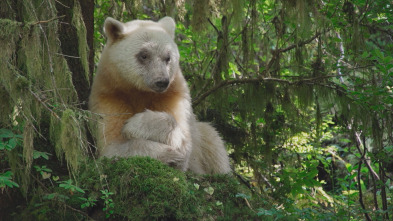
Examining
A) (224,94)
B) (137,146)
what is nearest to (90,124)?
(137,146)

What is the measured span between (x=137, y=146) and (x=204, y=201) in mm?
1267

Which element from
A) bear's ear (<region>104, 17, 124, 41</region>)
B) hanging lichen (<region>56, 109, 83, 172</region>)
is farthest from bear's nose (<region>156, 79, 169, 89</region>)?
hanging lichen (<region>56, 109, 83, 172</region>)

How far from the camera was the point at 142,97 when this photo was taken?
18.9ft

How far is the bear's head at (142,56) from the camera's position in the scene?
5498 millimetres

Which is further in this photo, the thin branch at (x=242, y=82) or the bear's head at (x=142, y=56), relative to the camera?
the thin branch at (x=242, y=82)

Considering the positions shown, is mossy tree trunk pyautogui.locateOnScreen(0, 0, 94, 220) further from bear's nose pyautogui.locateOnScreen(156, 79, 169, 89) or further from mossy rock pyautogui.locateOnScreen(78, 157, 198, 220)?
bear's nose pyautogui.locateOnScreen(156, 79, 169, 89)

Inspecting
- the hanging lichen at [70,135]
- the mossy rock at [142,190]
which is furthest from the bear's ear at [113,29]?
the hanging lichen at [70,135]

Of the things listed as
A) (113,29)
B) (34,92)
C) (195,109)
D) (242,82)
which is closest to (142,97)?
(113,29)

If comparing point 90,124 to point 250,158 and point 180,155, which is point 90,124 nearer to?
point 180,155

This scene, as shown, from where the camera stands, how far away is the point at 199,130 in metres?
6.83

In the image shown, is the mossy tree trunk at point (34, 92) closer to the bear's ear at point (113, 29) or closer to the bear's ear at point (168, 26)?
the bear's ear at point (113, 29)

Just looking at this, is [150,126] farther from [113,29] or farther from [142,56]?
[113,29]

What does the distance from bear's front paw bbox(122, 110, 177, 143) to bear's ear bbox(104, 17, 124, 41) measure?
119cm

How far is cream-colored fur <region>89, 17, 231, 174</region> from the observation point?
5.36 m
